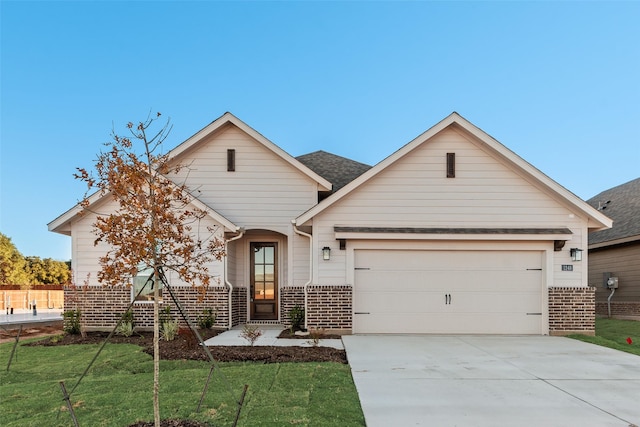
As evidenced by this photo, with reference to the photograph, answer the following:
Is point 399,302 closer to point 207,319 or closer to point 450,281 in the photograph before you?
point 450,281

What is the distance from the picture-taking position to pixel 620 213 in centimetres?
1845

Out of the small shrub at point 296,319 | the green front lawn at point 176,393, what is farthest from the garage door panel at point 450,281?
the green front lawn at point 176,393

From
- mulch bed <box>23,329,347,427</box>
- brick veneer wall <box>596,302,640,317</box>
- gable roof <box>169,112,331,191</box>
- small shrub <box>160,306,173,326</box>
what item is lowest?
brick veneer wall <box>596,302,640,317</box>

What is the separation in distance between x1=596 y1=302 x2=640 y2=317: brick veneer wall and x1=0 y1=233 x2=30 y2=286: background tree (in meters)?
33.4

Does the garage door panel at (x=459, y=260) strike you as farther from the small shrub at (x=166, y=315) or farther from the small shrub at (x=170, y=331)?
the small shrub at (x=166, y=315)

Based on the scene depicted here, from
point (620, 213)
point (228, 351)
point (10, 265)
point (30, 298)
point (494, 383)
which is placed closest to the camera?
point (494, 383)

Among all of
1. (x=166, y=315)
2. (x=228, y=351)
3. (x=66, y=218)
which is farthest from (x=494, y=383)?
(x=66, y=218)

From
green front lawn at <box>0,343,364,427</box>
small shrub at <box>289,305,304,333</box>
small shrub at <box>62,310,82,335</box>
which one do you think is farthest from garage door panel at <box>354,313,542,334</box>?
small shrub at <box>62,310,82,335</box>

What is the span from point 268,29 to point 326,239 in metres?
11.0

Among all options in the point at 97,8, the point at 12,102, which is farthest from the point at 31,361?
the point at 12,102

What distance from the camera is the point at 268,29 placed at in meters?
18.2

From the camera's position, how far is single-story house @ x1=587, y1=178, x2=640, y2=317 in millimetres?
15469

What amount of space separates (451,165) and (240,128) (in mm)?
5862

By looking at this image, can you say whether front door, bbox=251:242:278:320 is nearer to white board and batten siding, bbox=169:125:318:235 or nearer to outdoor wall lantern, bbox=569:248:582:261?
white board and batten siding, bbox=169:125:318:235
